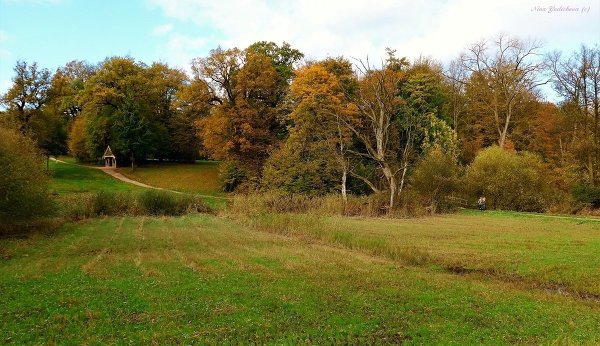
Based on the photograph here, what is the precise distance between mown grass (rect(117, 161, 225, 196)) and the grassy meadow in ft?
123

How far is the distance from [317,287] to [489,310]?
4458 millimetres

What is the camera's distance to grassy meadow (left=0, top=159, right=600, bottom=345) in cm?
905

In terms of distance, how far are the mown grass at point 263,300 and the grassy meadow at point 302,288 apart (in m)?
0.05

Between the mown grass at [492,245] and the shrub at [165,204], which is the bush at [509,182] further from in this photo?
the shrub at [165,204]

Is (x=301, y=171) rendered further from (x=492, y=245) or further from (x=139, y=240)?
(x=492, y=245)

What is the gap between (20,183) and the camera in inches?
882

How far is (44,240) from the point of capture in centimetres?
2211

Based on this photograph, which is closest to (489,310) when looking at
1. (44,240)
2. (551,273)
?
(551,273)

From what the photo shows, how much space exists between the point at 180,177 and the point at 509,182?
1749 inches

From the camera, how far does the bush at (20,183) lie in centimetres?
2164

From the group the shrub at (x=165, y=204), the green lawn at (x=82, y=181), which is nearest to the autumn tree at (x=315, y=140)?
the shrub at (x=165, y=204)

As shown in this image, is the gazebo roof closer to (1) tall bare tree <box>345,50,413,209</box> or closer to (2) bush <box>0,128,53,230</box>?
(1) tall bare tree <box>345,50,413,209</box>

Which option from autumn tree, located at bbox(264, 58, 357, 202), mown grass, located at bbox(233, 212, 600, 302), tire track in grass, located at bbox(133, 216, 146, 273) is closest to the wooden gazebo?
autumn tree, located at bbox(264, 58, 357, 202)

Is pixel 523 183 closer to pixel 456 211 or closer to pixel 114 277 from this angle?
pixel 456 211
